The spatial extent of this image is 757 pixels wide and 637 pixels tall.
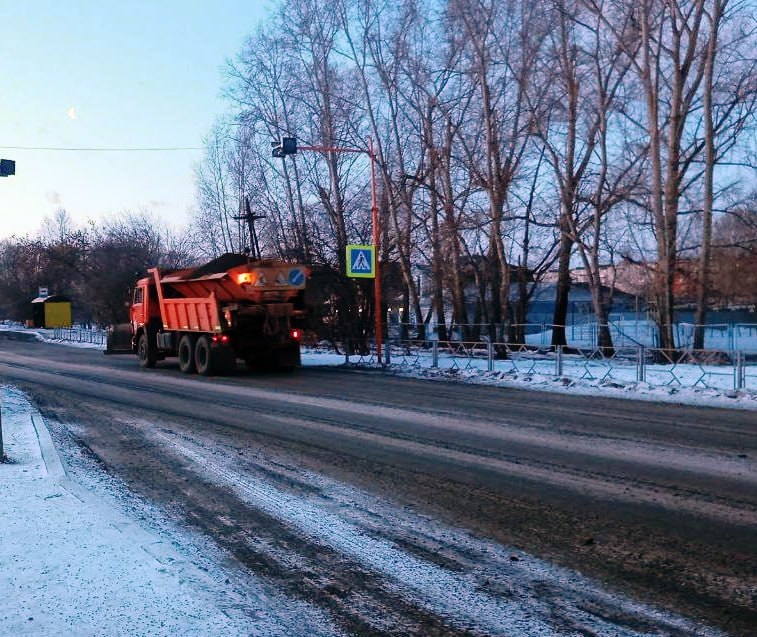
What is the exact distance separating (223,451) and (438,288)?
79.4ft

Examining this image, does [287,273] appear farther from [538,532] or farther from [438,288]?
[538,532]

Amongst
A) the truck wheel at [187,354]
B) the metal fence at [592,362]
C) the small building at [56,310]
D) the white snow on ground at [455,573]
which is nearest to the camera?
the white snow on ground at [455,573]

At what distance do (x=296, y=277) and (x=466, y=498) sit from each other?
1574cm

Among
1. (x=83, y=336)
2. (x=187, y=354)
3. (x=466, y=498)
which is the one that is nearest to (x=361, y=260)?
(x=187, y=354)

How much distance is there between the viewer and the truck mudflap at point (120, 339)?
30453 mm

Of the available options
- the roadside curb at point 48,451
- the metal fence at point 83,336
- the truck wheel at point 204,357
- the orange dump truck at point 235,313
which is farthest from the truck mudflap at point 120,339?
the roadside curb at point 48,451

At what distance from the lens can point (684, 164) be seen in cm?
2664

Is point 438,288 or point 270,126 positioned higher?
point 270,126

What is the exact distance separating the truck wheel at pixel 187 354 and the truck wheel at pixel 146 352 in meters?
2.56

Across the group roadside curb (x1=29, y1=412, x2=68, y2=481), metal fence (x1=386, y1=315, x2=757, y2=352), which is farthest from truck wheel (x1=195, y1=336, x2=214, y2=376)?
roadside curb (x1=29, y1=412, x2=68, y2=481)

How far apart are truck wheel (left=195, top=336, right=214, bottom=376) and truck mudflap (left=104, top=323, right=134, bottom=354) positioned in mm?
7475

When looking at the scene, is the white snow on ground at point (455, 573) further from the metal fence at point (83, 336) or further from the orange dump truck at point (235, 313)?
the metal fence at point (83, 336)

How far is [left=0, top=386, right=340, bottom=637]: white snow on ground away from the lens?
15.0ft

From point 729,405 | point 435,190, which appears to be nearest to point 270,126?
point 435,190
